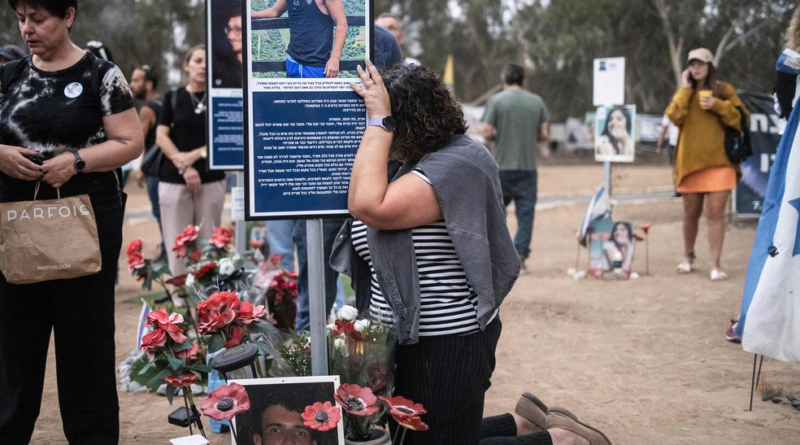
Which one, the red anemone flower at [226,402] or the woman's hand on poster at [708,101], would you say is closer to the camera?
the red anemone flower at [226,402]

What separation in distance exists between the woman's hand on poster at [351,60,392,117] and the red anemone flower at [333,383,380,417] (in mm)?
894

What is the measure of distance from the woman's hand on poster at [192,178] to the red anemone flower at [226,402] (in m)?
3.34

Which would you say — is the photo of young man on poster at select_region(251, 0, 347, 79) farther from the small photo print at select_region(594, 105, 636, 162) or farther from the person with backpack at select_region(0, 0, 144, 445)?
the small photo print at select_region(594, 105, 636, 162)

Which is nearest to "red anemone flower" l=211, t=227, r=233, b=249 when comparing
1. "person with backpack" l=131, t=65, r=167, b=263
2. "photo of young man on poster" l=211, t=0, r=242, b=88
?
"photo of young man on poster" l=211, t=0, r=242, b=88

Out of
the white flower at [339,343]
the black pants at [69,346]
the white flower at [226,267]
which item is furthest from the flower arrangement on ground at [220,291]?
the white flower at [339,343]

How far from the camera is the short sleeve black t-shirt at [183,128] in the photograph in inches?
230

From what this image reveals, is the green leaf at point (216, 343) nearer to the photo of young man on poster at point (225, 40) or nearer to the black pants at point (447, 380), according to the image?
the black pants at point (447, 380)

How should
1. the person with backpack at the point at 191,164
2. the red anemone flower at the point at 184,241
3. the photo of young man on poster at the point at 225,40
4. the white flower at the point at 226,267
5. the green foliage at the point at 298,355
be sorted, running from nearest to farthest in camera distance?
the green foliage at the point at 298,355
the white flower at the point at 226,267
the photo of young man on poster at the point at 225,40
the red anemone flower at the point at 184,241
the person with backpack at the point at 191,164

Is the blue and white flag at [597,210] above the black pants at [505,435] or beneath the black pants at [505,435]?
above

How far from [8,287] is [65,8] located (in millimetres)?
1089

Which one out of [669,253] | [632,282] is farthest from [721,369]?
[669,253]

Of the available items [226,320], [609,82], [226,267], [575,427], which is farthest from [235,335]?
[609,82]

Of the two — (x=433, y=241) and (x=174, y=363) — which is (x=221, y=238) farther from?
(x=433, y=241)

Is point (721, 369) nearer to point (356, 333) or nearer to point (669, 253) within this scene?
point (356, 333)
